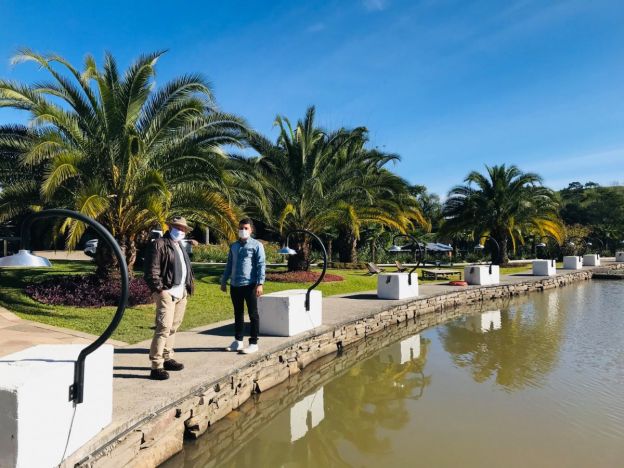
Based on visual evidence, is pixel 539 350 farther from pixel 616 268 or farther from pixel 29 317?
pixel 616 268

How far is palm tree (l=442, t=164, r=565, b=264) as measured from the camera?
86.1 ft

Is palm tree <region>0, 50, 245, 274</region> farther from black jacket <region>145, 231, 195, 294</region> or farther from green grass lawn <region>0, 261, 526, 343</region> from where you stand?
black jacket <region>145, 231, 195, 294</region>

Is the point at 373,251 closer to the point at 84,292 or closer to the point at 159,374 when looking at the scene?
the point at 84,292

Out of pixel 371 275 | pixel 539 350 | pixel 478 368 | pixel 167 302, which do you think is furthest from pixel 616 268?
pixel 167 302

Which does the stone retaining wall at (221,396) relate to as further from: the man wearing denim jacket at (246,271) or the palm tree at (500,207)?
the palm tree at (500,207)

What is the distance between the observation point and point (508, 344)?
9.46 metres

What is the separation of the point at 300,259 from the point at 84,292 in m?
8.56

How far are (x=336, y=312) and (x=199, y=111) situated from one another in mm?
5595

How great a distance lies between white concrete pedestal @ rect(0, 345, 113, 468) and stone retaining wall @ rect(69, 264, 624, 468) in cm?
20

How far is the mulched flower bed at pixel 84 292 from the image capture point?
31.3 feet

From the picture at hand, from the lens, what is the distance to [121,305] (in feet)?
11.7

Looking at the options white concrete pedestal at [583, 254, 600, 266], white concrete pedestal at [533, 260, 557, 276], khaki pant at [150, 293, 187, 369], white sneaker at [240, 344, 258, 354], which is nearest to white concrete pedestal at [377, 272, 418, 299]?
white sneaker at [240, 344, 258, 354]

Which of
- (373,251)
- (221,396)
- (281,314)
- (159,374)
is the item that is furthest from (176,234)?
(373,251)

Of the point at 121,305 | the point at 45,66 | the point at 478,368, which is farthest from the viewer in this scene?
the point at 45,66
